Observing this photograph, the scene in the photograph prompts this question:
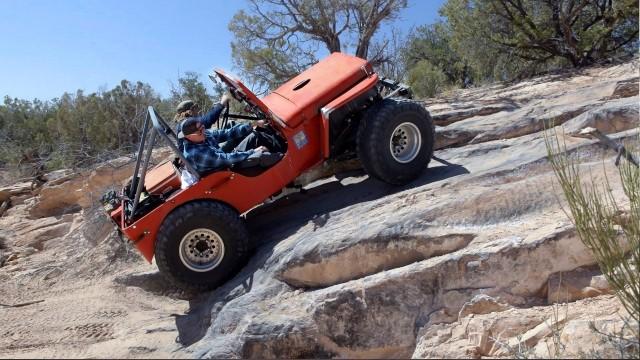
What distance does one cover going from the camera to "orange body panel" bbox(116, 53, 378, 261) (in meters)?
4.45

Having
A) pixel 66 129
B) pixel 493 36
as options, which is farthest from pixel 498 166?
pixel 66 129

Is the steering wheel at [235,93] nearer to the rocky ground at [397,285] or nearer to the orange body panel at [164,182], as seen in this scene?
Answer: the orange body panel at [164,182]

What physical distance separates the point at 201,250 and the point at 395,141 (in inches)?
81.3

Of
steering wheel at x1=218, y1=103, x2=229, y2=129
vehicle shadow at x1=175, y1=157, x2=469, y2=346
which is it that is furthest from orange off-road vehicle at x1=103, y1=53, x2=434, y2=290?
steering wheel at x1=218, y1=103, x2=229, y2=129

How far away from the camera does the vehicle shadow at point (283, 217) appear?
4.21 metres

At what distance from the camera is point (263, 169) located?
4820 millimetres

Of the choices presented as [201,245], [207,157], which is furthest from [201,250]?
[207,157]

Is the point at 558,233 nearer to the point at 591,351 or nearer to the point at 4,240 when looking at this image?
the point at 591,351

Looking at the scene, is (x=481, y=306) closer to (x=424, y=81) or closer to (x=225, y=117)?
(x=225, y=117)

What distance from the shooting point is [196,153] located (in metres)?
4.61

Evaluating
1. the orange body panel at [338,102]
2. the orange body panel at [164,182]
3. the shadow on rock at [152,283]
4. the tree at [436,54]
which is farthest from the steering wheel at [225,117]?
the tree at [436,54]

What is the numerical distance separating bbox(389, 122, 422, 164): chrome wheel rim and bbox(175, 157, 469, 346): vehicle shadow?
0.87 ft

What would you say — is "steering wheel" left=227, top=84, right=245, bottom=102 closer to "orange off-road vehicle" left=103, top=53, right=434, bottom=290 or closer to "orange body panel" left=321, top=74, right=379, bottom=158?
"orange off-road vehicle" left=103, top=53, right=434, bottom=290

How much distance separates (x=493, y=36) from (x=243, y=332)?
1059cm
